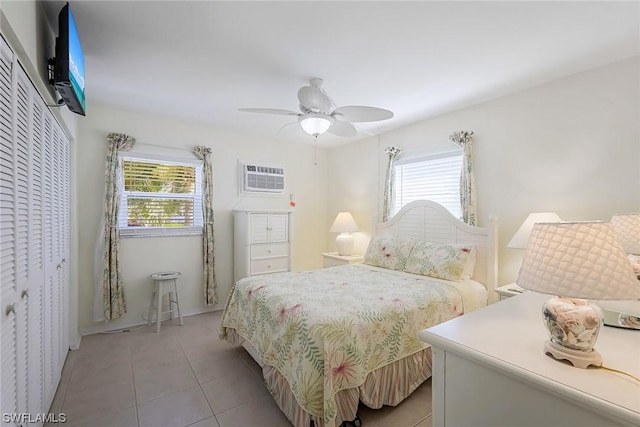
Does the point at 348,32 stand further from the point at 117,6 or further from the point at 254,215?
the point at 254,215

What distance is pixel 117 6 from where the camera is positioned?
5.24 ft

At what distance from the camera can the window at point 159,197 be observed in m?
3.30

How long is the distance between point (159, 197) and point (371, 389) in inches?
122

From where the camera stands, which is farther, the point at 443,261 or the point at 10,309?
the point at 443,261

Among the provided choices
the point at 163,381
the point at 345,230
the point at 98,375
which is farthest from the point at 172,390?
the point at 345,230

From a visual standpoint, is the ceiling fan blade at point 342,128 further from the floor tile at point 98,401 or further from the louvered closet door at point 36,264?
the floor tile at point 98,401

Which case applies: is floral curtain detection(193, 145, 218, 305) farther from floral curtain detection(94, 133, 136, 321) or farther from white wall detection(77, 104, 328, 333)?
floral curtain detection(94, 133, 136, 321)

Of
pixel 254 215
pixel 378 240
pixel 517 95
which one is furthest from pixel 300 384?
pixel 517 95

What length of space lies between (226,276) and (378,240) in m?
2.10

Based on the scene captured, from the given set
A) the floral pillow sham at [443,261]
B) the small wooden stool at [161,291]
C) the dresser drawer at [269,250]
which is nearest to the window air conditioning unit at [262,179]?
the dresser drawer at [269,250]

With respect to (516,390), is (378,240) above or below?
above

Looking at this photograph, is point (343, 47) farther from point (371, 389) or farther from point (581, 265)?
point (371, 389)

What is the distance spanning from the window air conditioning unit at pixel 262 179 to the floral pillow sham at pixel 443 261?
225 centimetres

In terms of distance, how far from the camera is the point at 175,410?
1.88m
